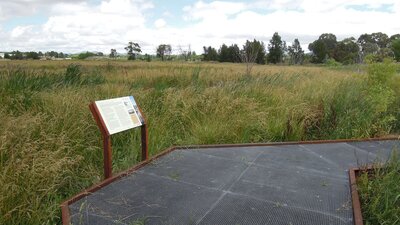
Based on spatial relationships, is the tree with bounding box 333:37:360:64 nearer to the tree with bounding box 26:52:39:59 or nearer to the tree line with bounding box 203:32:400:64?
the tree line with bounding box 203:32:400:64

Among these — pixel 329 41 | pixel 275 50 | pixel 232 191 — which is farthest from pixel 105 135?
pixel 329 41

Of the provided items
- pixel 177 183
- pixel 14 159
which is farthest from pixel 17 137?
pixel 177 183

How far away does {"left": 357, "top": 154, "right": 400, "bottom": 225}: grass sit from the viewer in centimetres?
254

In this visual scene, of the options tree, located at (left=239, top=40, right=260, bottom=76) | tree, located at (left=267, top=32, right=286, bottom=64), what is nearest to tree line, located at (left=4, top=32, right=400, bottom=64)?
tree, located at (left=267, top=32, right=286, bottom=64)

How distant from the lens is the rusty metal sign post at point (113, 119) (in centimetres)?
322

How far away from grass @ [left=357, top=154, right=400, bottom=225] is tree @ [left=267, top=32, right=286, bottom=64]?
227 feet

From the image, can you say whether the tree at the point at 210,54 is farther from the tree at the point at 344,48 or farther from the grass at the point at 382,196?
the grass at the point at 382,196

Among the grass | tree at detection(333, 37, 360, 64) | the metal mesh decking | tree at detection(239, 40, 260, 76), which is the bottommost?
the metal mesh decking

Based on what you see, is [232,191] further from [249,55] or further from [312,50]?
[312,50]

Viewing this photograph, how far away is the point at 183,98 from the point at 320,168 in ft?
10.4

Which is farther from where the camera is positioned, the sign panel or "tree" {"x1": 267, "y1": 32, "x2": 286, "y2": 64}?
"tree" {"x1": 267, "y1": 32, "x2": 286, "y2": 64}

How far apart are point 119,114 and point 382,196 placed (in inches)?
95.2

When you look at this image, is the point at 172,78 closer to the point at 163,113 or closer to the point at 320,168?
the point at 163,113

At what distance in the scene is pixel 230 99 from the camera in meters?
6.27
